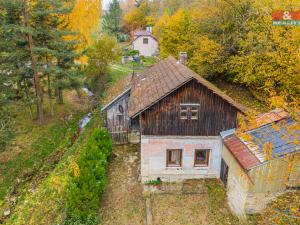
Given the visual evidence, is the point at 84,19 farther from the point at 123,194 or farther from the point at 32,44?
the point at 123,194

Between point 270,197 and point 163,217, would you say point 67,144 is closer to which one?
point 163,217

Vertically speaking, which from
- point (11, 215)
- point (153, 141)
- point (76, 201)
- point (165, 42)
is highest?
point (165, 42)

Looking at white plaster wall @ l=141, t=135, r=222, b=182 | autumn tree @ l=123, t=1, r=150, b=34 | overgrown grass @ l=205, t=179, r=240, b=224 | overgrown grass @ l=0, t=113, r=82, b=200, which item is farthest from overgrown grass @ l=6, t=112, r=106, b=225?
autumn tree @ l=123, t=1, r=150, b=34

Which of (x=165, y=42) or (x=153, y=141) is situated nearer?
(x=153, y=141)

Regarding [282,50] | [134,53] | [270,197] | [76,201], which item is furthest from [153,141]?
[134,53]

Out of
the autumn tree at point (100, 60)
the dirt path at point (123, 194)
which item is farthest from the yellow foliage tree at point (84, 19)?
the dirt path at point (123, 194)

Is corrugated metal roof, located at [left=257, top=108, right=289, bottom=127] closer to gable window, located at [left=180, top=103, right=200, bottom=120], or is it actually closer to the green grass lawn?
gable window, located at [left=180, top=103, right=200, bottom=120]

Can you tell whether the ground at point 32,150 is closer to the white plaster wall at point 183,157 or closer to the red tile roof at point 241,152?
the white plaster wall at point 183,157
